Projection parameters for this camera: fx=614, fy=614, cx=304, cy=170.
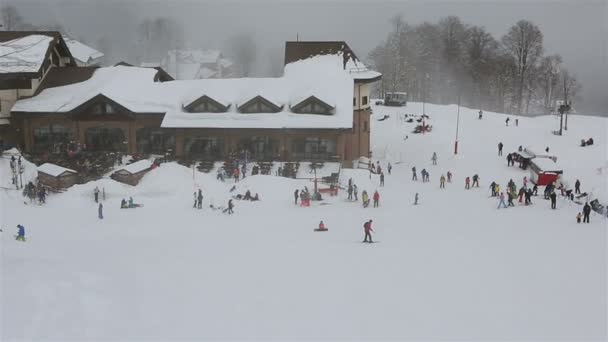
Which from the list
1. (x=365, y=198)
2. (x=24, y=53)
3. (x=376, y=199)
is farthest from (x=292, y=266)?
(x=24, y=53)

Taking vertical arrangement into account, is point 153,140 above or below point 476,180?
above

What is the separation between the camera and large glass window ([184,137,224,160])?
49719mm

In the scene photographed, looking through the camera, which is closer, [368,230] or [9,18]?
[368,230]

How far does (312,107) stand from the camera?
49125 mm

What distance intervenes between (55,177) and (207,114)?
13751 millimetres

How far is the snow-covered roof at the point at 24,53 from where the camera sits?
5184 cm

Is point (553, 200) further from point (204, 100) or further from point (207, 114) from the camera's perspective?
point (204, 100)

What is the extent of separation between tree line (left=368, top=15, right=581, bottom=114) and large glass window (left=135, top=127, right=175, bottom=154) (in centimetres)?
4748

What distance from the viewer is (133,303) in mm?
22344

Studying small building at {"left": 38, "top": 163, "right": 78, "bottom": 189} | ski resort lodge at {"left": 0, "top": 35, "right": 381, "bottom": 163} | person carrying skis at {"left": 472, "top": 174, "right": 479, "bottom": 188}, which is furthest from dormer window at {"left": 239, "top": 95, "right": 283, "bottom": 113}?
person carrying skis at {"left": 472, "top": 174, "right": 479, "bottom": 188}

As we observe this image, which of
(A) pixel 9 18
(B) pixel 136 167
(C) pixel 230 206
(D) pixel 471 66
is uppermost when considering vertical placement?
(A) pixel 9 18

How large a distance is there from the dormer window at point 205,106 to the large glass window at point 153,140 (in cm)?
291

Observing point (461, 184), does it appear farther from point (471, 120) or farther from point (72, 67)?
point (72, 67)

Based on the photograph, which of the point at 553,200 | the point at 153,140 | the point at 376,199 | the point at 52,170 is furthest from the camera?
the point at 153,140
